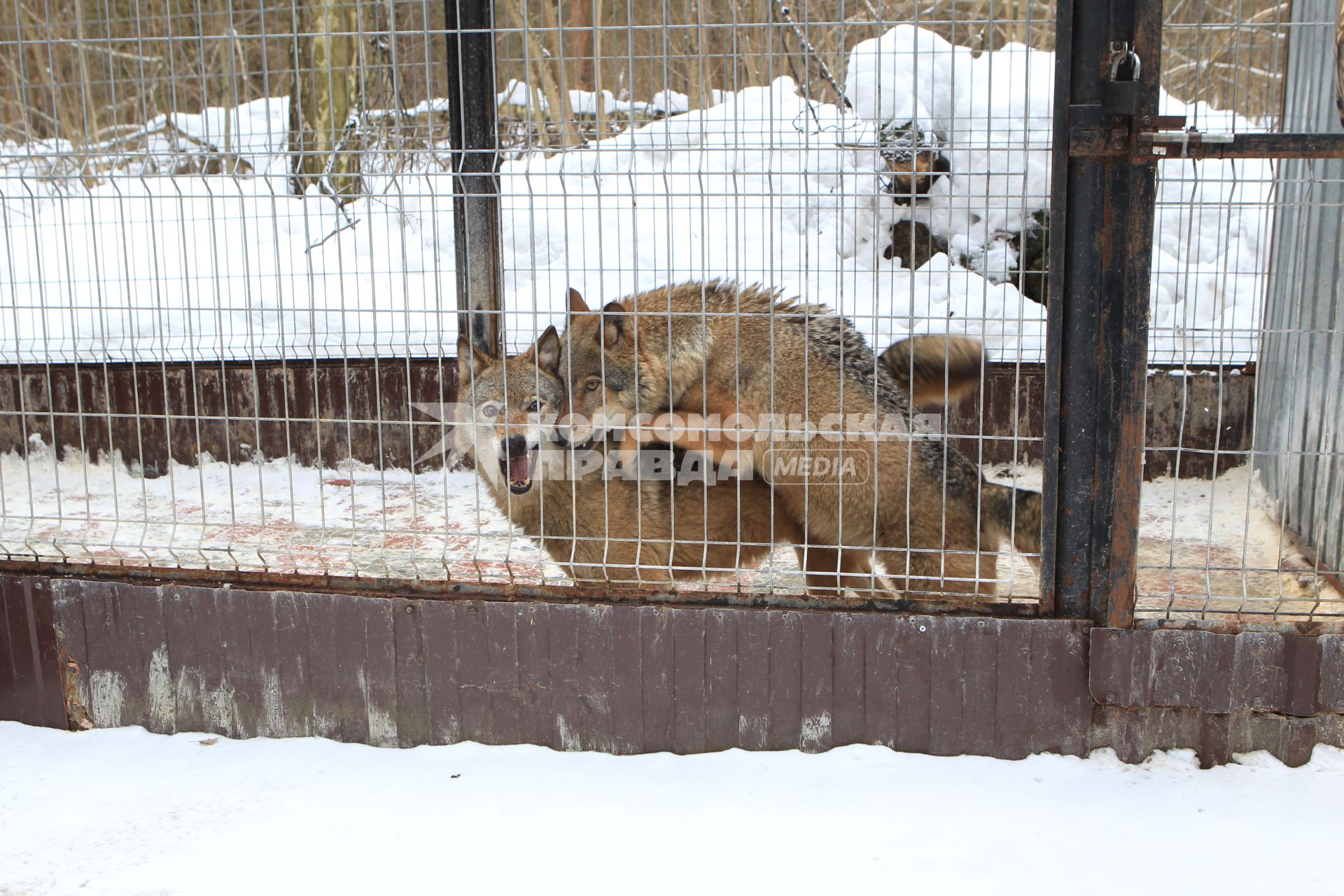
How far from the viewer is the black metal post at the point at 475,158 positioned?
432 centimetres

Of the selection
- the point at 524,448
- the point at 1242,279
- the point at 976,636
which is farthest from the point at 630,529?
the point at 1242,279

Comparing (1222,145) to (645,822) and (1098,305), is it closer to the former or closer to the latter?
(1098,305)

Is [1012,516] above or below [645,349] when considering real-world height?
below

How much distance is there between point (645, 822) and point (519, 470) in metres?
1.60

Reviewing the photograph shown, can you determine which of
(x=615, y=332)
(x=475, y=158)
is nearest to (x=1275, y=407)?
(x=615, y=332)

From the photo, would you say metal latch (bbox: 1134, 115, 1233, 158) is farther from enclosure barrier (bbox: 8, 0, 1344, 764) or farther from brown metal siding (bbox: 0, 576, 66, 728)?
brown metal siding (bbox: 0, 576, 66, 728)

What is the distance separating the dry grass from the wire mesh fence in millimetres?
98

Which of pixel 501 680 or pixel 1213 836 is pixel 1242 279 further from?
pixel 501 680

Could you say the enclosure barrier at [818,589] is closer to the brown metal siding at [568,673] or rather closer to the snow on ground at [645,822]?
the brown metal siding at [568,673]

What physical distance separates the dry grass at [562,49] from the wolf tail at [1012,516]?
1.76m

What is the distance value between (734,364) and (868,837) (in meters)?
2.17

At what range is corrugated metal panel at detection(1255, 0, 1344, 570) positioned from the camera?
450 centimetres

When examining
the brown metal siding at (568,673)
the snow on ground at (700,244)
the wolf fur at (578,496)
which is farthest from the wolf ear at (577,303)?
the snow on ground at (700,244)

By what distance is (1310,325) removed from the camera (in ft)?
16.5
